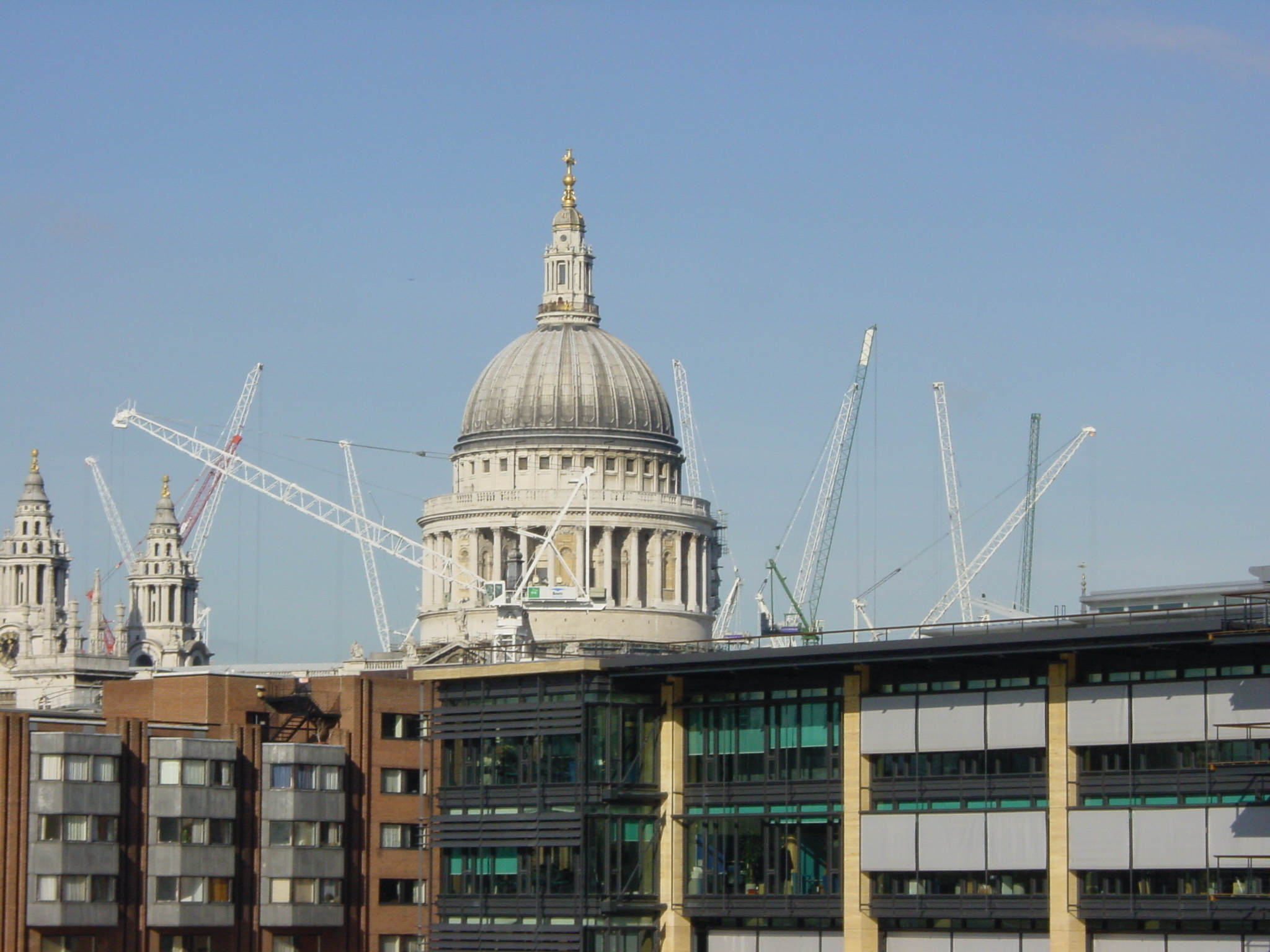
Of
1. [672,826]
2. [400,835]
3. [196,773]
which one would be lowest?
[400,835]

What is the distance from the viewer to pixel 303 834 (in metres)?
130

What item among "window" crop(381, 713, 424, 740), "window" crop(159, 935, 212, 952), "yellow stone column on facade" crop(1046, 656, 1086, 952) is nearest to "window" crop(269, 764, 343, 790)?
"window" crop(381, 713, 424, 740)

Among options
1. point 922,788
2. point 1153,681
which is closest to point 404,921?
point 922,788

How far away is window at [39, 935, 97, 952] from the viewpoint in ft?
400

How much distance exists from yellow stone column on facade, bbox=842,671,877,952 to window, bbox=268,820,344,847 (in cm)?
2997

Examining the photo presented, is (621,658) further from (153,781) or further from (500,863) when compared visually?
(153,781)

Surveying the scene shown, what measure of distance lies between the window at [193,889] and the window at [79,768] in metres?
5.18

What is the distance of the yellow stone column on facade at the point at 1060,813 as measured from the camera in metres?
103

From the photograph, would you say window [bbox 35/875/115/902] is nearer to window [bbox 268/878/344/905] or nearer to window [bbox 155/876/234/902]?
window [bbox 155/876/234/902]

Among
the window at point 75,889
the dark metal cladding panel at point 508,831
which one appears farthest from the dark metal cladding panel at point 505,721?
the window at point 75,889

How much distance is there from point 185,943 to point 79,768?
371 inches

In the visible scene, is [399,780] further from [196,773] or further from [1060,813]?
[1060,813]

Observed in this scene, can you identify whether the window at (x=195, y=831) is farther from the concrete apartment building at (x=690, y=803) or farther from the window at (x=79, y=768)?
Answer: the window at (x=79, y=768)

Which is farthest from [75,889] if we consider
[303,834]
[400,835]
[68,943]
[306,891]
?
[400,835]
